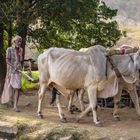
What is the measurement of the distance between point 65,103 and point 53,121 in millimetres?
2918

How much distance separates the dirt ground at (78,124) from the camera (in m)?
8.09

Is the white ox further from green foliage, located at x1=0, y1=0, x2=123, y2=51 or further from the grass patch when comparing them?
green foliage, located at x1=0, y1=0, x2=123, y2=51

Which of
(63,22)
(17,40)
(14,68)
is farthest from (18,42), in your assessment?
(63,22)

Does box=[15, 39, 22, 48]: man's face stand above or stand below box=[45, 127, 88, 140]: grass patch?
above

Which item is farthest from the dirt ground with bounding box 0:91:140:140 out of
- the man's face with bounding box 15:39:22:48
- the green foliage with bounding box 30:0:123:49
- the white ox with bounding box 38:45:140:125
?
the green foliage with bounding box 30:0:123:49

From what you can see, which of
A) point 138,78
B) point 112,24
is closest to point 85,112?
point 138,78

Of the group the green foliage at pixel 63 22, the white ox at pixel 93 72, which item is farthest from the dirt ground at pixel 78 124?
the green foliage at pixel 63 22

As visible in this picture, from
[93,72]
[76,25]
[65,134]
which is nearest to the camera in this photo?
[65,134]

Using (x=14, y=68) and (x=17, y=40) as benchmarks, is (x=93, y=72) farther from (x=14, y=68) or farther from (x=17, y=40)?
(x=14, y=68)

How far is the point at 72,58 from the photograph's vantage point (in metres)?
9.33

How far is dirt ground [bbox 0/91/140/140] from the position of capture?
8.09 metres

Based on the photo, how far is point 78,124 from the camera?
9.02 m

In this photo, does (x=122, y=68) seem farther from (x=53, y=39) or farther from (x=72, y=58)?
(x=53, y=39)

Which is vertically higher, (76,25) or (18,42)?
(76,25)
